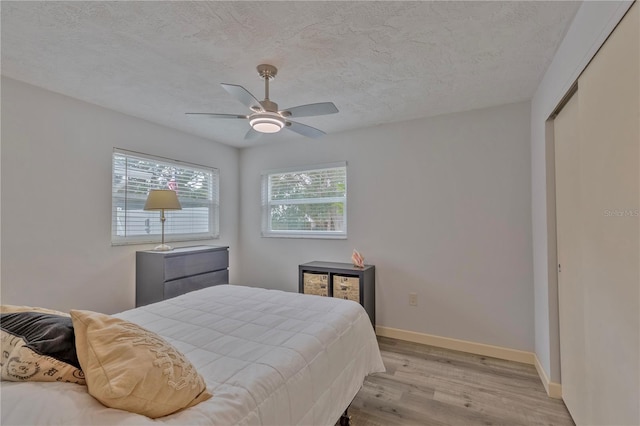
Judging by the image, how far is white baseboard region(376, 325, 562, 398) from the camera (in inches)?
102

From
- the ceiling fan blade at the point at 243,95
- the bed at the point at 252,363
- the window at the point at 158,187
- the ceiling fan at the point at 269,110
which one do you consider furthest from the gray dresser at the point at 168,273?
the ceiling fan blade at the point at 243,95

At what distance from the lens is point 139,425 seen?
0.84 m

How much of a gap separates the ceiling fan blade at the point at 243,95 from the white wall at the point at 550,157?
184cm

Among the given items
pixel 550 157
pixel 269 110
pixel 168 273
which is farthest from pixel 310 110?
pixel 168 273

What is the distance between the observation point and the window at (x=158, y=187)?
3115 mm

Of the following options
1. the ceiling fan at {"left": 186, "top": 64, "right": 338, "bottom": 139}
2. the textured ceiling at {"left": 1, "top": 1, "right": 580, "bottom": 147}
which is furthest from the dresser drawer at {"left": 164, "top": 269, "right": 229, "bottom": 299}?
the ceiling fan at {"left": 186, "top": 64, "right": 338, "bottom": 139}

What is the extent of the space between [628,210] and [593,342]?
782mm

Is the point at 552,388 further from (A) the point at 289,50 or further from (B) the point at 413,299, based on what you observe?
(A) the point at 289,50

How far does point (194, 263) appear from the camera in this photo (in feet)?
10.9

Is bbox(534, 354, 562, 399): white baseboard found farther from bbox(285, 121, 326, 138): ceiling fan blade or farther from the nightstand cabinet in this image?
bbox(285, 121, 326, 138): ceiling fan blade

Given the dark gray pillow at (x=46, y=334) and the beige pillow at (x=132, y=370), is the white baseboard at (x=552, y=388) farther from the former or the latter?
the dark gray pillow at (x=46, y=334)

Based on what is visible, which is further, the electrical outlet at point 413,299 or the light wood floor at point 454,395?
the electrical outlet at point 413,299

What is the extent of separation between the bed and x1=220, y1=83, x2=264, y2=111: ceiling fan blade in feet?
4.72

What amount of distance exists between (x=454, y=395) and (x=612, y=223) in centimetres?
169
